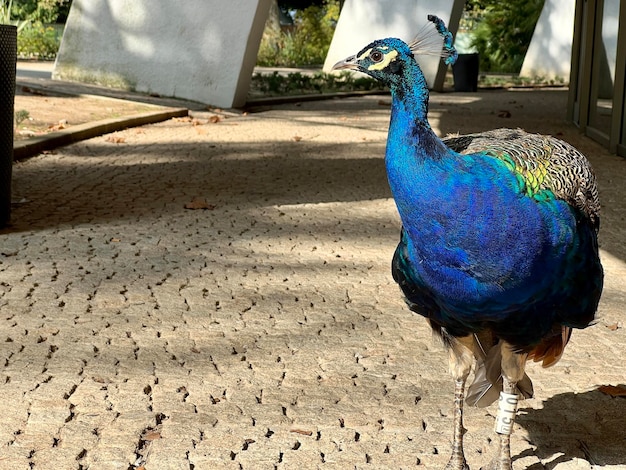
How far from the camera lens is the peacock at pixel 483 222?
2941 millimetres

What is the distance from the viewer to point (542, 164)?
3.18 m

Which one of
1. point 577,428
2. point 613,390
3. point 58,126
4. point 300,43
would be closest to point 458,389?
point 577,428

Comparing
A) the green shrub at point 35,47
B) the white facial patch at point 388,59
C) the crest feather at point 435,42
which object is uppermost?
the crest feather at point 435,42

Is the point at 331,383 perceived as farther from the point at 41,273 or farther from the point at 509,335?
the point at 41,273

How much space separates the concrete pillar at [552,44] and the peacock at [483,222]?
2628 centimetres

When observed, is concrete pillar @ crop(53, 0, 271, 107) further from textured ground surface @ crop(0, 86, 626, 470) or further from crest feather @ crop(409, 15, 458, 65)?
crest feather @ crop(409, 15, 458, 65)

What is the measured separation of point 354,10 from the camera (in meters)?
23.1

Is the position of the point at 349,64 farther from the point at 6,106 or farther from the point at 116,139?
the point at 116,139

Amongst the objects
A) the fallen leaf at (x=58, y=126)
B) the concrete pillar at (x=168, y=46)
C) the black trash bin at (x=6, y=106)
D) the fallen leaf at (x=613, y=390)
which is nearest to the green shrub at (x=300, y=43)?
the concrete pillar at (x=168, y=46)

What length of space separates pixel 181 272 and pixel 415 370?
6.71 ft

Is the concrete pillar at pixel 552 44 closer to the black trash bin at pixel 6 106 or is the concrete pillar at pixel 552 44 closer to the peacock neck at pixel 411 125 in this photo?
the black trash bin at pixel 6 106

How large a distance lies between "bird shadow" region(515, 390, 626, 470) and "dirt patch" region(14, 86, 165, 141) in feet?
25.7

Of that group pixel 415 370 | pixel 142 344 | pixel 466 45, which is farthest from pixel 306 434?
pixel 466 45

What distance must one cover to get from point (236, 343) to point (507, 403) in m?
1.83
